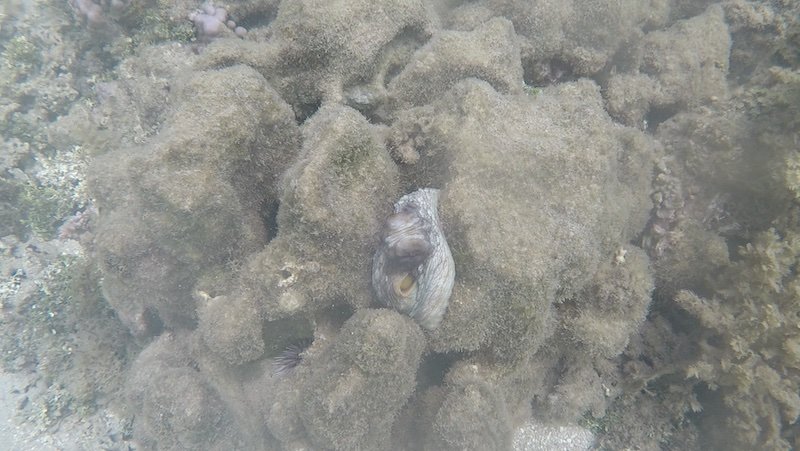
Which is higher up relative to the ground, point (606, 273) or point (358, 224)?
point (358, 224)

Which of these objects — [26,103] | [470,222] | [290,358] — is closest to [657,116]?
[470,222]

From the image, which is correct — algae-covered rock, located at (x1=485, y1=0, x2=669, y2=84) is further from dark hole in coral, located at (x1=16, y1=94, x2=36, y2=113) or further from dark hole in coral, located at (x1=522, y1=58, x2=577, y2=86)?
dark hole in coral, located at (x1=16, y1=94, x2=36, y2=113)

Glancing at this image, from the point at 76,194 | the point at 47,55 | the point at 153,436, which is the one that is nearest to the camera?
the point at 153,436

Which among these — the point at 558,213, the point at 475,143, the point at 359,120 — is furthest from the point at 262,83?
the point at 558,213

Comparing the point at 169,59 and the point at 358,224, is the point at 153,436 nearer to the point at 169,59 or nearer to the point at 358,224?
the point at 358,224

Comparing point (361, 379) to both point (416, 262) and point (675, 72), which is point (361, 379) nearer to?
point (416, 262)

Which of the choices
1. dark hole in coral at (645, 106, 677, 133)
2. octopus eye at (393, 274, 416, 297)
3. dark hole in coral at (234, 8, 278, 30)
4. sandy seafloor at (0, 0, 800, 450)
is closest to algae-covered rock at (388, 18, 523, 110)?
sandy seafloor at (0, 0, 800, 450)
